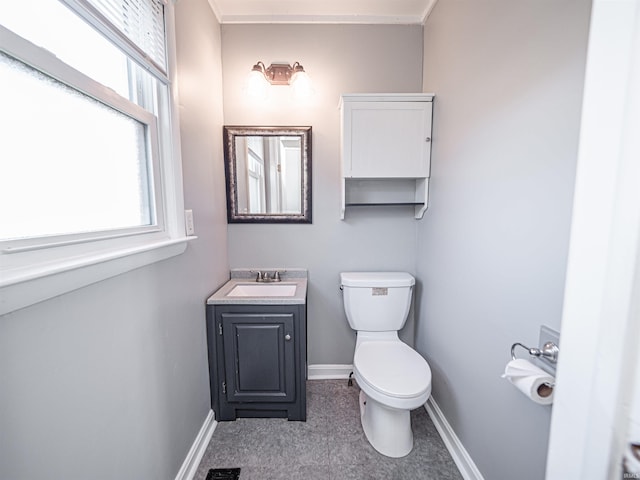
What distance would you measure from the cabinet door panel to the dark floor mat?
1.77 metres

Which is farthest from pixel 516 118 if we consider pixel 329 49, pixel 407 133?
pixel 329 49

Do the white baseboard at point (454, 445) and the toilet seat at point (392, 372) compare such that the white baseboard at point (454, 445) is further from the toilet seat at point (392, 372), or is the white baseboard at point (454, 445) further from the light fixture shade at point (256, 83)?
the light fixture shade at point (256, 83)

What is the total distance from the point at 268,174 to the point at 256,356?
1243mm

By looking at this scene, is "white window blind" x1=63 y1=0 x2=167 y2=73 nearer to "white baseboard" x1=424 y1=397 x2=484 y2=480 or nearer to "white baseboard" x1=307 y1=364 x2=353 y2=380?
"white baseboard" x1=307 y1=364 x2=353 y2=380

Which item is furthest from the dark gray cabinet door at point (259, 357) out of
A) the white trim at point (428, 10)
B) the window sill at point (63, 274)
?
the white trim at point (428, 10)

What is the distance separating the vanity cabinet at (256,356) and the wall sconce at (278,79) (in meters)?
1.45

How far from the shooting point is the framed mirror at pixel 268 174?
1.79 meters

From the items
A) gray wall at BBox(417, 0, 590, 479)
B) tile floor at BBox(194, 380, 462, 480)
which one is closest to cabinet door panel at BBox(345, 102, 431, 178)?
gray wall at BBox(417, 0, 590, 479)

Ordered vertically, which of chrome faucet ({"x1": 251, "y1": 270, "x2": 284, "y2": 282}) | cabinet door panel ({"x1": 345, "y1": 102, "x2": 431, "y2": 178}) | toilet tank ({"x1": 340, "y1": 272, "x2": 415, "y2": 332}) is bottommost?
toilet tank ({"x1": 340, "y1": 272, "x2": 415, "y2": 332})

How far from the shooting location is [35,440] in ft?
1.82

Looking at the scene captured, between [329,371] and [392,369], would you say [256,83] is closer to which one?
[392,369]

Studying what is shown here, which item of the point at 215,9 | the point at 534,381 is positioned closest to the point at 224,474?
the point at 534,381

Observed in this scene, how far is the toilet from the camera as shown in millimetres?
1218

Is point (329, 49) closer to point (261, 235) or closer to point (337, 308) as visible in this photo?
point (261, 235)
